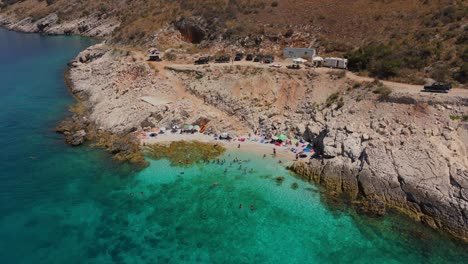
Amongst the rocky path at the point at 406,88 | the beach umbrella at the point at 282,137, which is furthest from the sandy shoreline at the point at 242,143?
the rocky path at the point at 406,88

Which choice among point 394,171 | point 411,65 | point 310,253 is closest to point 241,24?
point 411,65

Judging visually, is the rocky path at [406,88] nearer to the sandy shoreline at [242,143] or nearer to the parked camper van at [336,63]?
the parked camper van at [336,63]

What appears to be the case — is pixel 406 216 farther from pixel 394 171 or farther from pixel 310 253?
pixel 310 253

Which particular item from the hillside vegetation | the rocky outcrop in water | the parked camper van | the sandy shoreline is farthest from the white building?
the sandy shoreline

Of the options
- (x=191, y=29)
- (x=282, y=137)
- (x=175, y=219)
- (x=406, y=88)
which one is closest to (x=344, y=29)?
(x=406, y=88)

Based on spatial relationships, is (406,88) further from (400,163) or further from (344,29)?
(344,29)

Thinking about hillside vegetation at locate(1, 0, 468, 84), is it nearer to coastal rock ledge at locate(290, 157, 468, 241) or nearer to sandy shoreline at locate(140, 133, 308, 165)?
coastal rock ledge at locate(290, 157, 468, 241)
